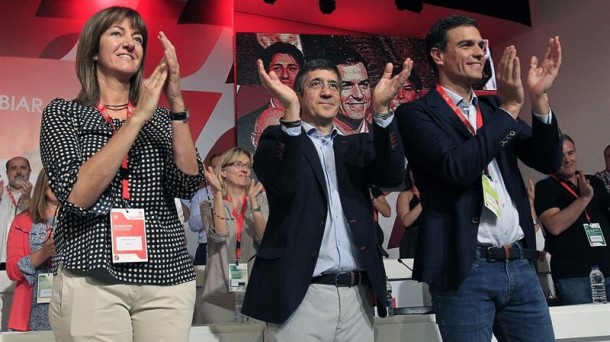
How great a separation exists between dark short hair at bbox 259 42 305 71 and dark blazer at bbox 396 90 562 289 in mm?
Answer: 4769

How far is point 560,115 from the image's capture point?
22.7 feet

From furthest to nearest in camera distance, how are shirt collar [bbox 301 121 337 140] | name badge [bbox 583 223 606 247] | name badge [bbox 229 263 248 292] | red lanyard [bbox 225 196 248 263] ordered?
name badge [bbox 583 223 606 247]
red lanyard [bbox 225 196 248 263]
name badge [bbox 229 263 248 292]
shirt collar [bbox 301 121 337 140]

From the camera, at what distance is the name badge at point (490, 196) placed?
1.76m

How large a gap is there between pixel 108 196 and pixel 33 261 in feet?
6.45

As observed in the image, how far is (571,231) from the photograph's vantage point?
12.6ft

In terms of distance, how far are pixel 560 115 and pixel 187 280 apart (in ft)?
20.3

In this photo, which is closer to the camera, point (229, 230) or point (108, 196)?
point (108, 196)

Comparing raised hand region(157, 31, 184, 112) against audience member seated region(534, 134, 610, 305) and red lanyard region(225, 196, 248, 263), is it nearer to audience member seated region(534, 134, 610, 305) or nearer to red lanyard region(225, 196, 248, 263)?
red lanyard region(225, 196, 248, 263)

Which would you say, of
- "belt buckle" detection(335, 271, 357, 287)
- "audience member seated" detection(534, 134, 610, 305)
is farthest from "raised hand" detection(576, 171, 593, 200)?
"belt buckle" detection(335, 271, 357, 287)

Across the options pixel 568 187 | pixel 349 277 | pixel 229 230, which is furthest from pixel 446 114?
pixel 568 187

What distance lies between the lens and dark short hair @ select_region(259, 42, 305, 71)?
6.66m

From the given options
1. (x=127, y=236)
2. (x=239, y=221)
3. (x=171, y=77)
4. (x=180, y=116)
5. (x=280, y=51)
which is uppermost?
(x=280, y=51)

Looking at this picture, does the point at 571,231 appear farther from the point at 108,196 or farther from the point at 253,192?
the point at 108,196

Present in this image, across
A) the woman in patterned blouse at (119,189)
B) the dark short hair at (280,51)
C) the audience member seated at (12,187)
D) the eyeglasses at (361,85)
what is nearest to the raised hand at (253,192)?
the woman in patterned blouse at (119,189)
